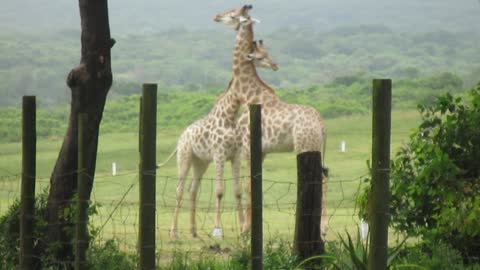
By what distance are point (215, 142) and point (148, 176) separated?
6154 mm

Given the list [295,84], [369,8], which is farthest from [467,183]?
[369,8]

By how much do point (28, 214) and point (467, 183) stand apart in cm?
285

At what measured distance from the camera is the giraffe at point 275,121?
1216cm

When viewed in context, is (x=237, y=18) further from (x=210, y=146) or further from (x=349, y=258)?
(x=349, y=258)

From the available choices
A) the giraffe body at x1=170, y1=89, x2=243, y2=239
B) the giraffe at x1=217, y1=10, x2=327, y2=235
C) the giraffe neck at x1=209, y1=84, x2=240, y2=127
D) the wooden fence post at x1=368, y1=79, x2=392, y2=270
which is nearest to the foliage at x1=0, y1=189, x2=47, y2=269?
the wooden fence post at x1=368, y1=79, x2=392, y2=270

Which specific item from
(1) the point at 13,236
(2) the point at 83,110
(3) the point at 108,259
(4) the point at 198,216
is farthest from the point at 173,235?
(3) the point at 108,259

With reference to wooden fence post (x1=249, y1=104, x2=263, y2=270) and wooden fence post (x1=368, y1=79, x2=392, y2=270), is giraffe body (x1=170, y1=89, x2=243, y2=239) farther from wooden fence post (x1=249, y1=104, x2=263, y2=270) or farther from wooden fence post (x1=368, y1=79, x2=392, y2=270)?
wooden fence post (x1=368, y1=79, x2=392, y2=270)

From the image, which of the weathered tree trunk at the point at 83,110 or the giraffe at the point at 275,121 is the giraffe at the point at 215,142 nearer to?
the giraffe at the point at 275,121

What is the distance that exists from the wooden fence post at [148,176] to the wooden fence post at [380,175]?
1.16 m

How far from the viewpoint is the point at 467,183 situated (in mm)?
7766

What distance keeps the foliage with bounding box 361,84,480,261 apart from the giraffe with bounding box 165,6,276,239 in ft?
12.9

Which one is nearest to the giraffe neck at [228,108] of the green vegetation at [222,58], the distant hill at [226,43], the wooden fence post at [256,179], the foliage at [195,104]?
the wooden fence post at [256,179]

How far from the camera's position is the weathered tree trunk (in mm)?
7750

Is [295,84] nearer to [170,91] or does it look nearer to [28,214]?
[170,91]
